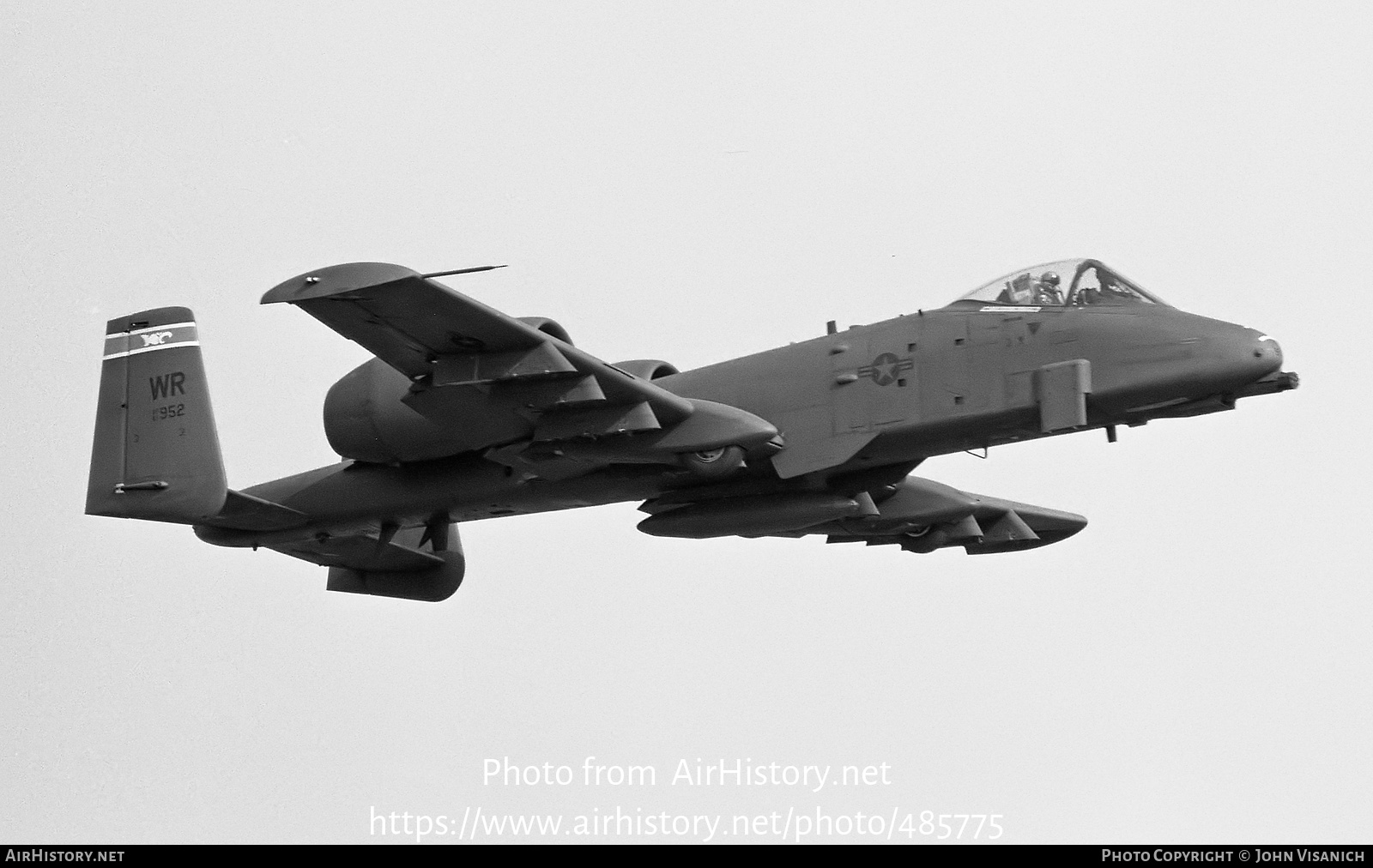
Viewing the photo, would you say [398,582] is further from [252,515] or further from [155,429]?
[155,429]

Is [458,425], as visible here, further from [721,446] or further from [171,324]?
[171,324]

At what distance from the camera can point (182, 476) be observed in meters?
24.5

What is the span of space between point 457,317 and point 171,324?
6.10 metres

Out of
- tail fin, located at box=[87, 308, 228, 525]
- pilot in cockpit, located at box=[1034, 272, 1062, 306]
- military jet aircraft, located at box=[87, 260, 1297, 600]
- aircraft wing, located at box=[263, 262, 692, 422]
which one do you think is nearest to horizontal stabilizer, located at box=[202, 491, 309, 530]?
military jet aircraft, located at box=[87, 260, 1297, 600]

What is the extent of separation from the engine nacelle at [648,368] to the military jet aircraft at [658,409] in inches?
1.0

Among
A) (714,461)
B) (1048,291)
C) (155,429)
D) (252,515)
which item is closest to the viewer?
(1048,291)

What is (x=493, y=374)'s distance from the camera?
69.7 feet

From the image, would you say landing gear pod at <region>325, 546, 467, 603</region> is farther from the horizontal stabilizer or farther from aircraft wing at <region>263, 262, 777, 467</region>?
aircraft wing at <region>263, 262, 777, 467</region>

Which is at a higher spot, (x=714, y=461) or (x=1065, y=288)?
(x=1065, y=288)

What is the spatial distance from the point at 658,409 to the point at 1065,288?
15.7 ft

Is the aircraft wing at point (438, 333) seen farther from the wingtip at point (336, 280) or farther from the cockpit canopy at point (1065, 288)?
the cockpit canopy at point (1065, 288)

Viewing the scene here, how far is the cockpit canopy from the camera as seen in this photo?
2188cm

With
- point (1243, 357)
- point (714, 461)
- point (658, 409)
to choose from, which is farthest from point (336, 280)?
point (1243, 357)

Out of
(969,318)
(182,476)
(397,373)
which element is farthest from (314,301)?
(969,318)
